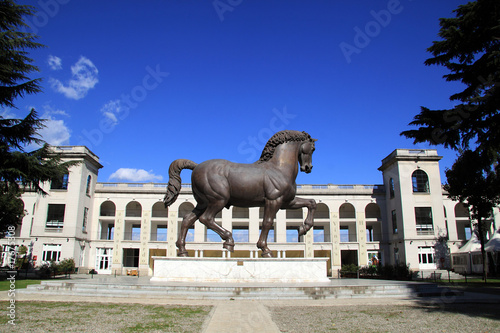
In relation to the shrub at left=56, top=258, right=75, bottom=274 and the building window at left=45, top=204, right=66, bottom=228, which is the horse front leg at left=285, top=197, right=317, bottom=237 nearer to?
the shrub at left=56, top=258, right=75, bottom=274

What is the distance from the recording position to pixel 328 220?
146 feet

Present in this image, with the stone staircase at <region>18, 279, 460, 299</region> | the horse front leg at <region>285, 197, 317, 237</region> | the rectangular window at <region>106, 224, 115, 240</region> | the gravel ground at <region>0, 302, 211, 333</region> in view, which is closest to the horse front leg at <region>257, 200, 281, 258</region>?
the horse front leg at <region>285, 197, 317, 237</region>

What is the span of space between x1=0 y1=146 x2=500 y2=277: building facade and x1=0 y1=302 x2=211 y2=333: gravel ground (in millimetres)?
30122

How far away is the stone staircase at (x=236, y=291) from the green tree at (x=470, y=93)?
5560 millimetres

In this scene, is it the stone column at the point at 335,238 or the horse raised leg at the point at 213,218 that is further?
the stone column at the point at 335,238

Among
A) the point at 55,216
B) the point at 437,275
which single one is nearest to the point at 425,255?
the point at 437,275

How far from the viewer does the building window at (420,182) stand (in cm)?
4175

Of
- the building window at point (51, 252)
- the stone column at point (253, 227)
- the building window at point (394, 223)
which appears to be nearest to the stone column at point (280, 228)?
the stone column at point (253, 227)

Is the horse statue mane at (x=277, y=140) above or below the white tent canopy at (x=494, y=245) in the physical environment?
above

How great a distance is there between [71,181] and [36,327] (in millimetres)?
38226

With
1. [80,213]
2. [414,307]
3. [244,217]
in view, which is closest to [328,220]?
[244,217]

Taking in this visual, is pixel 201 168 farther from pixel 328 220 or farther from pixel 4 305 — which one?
pixel 328 220

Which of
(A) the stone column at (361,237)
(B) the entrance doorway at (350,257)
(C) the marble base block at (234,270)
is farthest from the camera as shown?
(B) the entrance doorway at (350,257)

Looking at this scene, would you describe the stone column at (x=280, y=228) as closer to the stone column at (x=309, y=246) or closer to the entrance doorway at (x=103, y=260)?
the stone column at (x=309, y=246)
